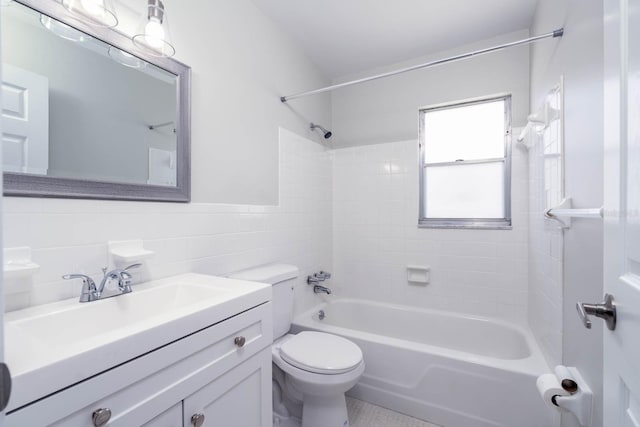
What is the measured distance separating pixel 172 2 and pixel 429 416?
8.88 feet

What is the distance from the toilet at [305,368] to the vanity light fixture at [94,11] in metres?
1.30

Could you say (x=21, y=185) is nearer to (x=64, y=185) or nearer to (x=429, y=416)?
(x=64, y=185)

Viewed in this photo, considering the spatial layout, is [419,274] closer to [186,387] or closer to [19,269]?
[186,387]

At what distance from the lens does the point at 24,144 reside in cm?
98

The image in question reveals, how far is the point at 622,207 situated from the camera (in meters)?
0.64

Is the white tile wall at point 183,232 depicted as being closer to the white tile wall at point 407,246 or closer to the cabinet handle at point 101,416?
the white tile wall at point 407,246

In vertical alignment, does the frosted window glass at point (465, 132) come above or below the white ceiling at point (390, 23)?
below

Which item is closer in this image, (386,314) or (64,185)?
(64,185)

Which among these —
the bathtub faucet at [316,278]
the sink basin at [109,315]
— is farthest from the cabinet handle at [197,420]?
the bathtub faucet at [316,278]

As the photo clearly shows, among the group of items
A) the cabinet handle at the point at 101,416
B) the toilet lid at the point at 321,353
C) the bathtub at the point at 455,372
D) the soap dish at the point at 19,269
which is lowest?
the bathtub at the point at 455,372

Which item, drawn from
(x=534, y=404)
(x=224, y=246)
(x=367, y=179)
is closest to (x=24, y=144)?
(x=224, y=246)

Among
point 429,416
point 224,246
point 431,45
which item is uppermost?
point 431,45

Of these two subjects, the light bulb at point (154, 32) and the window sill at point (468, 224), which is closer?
the light bulb at point (154, 32)

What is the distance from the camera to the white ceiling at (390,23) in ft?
6.43
